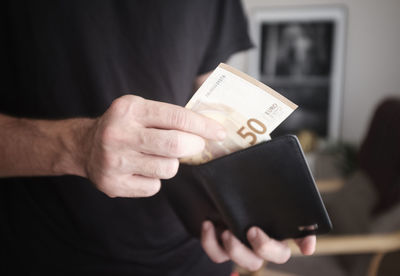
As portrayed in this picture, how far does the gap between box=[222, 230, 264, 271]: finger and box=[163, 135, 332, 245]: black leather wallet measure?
0.05 feet

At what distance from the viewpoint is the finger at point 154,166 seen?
1.43 ft

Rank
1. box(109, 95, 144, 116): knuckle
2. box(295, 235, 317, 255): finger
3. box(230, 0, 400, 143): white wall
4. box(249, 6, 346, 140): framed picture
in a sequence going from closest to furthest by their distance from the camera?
box(109, 95, 144, 116): knuckle
box(295, 235, 317, 255): finger
box(230, 0, 400, 143): white wall
box(249, 6, 346, 140): framed picture

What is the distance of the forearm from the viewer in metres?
0.49

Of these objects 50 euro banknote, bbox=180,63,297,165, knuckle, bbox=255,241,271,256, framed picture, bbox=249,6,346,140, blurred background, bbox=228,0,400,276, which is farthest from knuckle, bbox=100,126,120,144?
framed picture, bbox=249,6,346,140

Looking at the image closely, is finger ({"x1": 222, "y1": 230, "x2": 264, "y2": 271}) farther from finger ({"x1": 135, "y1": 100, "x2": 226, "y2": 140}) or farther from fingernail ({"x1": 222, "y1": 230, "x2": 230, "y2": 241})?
finger ({"x1": 135, "y1": 100, "x2": 226, "y2": 140})

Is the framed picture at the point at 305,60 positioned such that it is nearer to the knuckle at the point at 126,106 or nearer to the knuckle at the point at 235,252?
the knuckle at the point at 235,252

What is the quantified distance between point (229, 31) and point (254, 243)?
49 cm

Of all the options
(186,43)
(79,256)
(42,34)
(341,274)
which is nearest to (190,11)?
(186,43)

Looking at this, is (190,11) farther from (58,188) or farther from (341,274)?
(341,274)

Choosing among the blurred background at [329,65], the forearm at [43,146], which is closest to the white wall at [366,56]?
the blurred background at [329,65]

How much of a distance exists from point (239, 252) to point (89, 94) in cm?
43

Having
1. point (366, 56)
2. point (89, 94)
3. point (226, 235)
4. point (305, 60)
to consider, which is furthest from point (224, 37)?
point (366, 56)

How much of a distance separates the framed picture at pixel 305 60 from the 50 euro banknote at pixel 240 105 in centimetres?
285

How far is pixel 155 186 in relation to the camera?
1.55 feet
